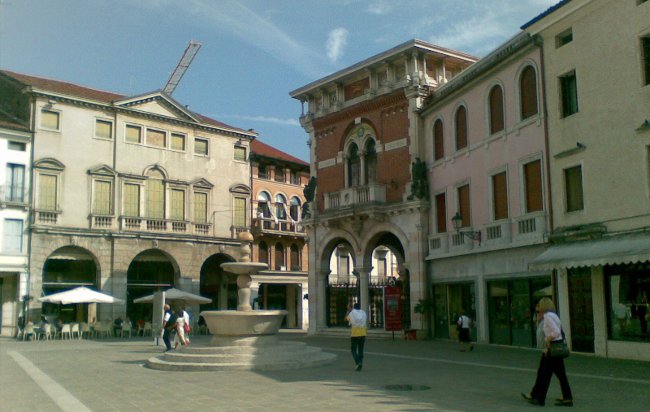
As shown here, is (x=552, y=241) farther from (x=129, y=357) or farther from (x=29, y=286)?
(x=29, y=286)

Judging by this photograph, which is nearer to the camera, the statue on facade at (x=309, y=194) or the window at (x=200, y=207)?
the statue on facade at (x=309, y=194)

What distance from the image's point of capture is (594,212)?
63.2ft

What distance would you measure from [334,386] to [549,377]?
4.28 m

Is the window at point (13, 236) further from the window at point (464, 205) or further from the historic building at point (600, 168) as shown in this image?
the historic building at point (600, 168)

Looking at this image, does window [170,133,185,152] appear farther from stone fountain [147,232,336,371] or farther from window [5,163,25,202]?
stone fountain [147,232,336,371]

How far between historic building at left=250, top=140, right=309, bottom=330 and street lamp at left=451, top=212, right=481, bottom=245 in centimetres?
2108

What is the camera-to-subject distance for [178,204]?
141ft

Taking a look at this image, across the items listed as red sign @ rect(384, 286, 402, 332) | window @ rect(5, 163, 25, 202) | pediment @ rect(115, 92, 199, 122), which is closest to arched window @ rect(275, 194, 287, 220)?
pediment @ rect(115, 92, 199, 122)

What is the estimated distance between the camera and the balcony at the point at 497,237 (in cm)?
2195

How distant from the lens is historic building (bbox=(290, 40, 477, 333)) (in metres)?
30.4

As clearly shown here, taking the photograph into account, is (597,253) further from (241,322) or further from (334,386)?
(241,322)

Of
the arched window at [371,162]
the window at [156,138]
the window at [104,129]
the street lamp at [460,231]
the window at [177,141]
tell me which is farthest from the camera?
the window at [177,141]

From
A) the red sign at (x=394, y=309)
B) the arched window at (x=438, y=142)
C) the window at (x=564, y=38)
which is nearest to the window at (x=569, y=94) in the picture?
the window at (x=564, y=38)

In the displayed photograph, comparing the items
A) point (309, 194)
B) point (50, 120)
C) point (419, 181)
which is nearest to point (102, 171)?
point (50, 120)
